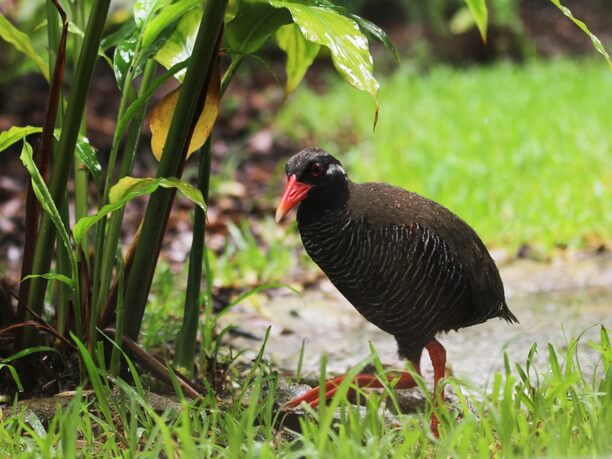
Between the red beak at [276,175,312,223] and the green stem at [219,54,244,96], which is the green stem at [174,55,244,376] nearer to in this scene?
the green stem at [219,54,244,96]

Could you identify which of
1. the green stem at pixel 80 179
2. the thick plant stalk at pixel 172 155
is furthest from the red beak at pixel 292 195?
the green stem at pixel 80 179

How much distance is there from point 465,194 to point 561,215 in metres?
0.46

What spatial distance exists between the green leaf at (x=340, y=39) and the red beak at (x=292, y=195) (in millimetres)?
262

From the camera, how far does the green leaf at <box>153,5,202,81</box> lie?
7.88ft

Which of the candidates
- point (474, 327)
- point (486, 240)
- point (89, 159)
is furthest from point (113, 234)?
point (486, 240)

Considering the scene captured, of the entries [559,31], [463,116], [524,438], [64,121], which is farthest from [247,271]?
[559,31]

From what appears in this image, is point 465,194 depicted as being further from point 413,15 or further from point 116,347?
point 413,15

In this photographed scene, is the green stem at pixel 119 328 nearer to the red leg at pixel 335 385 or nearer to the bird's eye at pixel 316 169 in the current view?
the red leg at pixel 335 385

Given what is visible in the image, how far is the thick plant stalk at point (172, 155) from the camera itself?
2107mm

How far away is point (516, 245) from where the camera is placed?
421 centimetres

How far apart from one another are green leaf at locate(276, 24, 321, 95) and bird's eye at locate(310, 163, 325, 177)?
52 cm

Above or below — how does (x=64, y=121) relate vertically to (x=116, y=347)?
above

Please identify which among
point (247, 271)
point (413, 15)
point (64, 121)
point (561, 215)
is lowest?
point (247, 271)

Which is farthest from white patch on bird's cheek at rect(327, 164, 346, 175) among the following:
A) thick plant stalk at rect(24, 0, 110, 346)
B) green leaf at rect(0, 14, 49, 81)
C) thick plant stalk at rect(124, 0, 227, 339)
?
green leaf at rect(0, 14, 49, 81)
